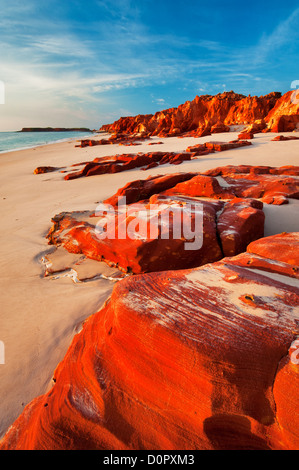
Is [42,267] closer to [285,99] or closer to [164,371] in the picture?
[164,371]

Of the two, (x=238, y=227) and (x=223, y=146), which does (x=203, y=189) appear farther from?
(x=223, y=146)

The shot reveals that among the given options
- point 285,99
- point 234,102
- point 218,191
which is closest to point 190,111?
point 234,102

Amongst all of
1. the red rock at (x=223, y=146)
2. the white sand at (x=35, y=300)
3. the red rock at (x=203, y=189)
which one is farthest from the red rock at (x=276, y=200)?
the red rock at (x=223, y=146)

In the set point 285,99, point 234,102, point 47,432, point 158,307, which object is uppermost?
point 234,102

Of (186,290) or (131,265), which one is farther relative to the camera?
(131,265)

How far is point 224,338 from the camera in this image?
1.38 meters

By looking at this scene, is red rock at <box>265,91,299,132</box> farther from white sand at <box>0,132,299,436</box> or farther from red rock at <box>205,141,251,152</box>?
white sand at <box>0,132,299,436</box>

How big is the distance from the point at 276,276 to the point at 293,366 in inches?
36.5

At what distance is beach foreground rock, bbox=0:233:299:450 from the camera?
4.05 ft

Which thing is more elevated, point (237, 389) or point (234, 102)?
point (234, 102)

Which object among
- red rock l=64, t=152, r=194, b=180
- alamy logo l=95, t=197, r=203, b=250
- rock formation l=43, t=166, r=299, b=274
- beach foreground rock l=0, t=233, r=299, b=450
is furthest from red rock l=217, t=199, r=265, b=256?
red rock l=64, t=152, r=194, b=180

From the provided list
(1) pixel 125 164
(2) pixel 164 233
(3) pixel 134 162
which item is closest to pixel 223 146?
(3) pixel 134 162

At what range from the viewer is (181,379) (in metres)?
1.35

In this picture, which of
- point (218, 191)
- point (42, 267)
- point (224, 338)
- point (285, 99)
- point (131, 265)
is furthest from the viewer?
point (285, 99)
